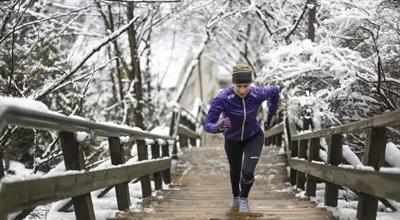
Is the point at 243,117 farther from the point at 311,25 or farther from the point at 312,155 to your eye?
the point at 311,25

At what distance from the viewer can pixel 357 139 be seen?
273 inches

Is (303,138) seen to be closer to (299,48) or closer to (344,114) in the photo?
(344,114)

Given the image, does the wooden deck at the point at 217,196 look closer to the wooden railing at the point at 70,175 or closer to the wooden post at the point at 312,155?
the wooden post at the point at 312,155

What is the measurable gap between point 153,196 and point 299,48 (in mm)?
3047

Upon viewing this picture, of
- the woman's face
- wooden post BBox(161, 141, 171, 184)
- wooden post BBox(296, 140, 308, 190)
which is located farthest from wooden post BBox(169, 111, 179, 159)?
the woman's face

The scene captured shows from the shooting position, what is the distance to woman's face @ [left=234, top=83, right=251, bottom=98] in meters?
5.96

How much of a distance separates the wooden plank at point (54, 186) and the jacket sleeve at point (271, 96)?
1.88 meters

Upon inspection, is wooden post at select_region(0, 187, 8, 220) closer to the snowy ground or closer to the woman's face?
the snowy ground

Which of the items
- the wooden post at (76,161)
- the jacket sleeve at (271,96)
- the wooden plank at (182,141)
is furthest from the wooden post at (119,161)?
the wooden plank at (182,141)

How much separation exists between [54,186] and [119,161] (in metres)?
1.92

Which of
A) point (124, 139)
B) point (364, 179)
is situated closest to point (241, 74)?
point (124, 139)

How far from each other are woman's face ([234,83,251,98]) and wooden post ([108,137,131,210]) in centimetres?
152

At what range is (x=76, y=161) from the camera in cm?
396

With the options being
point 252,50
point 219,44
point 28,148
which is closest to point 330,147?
point 28,148
